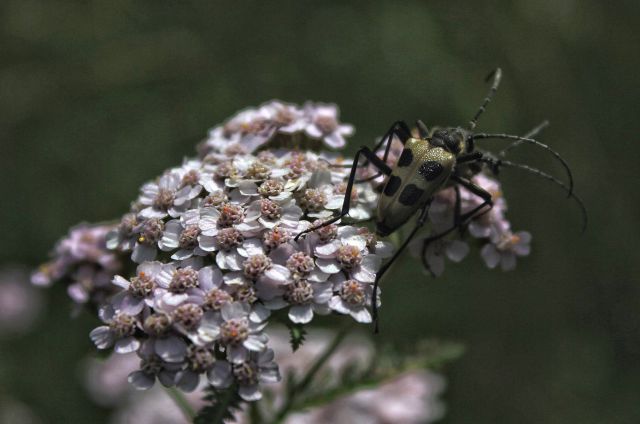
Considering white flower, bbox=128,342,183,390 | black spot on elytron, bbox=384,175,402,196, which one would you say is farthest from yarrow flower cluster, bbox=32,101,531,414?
black spot on elytron, bbox=384,175,402,196

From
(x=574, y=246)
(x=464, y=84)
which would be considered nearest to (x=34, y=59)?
(x=464, y=84)

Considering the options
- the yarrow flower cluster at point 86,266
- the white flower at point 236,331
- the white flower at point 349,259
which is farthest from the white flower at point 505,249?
the yarrow flower cluster at point 86,266

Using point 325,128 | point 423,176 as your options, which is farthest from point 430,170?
point 325,128

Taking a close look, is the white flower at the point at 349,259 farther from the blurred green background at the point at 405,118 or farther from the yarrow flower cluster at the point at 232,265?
the blurred green background at the point at 405,118

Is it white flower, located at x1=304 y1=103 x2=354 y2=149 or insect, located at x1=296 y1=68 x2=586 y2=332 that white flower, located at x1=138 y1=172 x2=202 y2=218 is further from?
white flower, located at x1=304 y1=103 x2=354 y2=149

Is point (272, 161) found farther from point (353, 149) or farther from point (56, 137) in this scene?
point (56, 137)

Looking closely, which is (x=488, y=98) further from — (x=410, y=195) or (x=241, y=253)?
(x=241, y=253)
